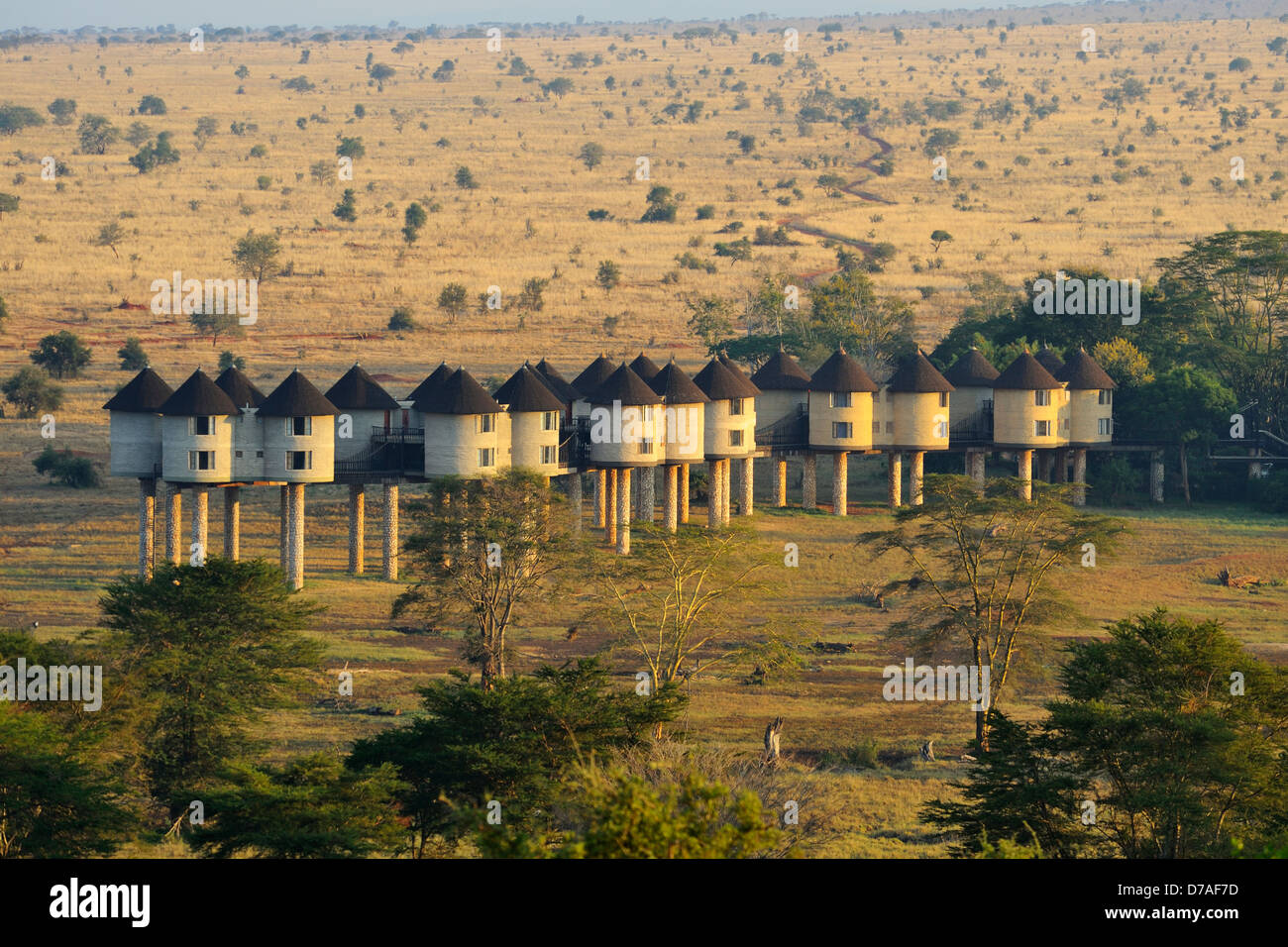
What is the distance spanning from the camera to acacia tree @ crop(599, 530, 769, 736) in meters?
51.8

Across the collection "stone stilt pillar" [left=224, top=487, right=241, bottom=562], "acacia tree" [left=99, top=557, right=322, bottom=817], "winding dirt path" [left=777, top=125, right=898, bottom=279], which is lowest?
"acacia tree" [left=99, top=557, right=322, bottom=817]

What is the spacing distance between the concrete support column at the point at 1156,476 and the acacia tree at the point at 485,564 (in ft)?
117

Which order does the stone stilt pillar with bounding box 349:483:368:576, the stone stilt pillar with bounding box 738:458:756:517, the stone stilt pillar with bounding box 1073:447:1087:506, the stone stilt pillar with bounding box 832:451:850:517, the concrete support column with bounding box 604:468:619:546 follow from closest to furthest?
1. the stone stilt pillar with bounding box 349:483:368:576
2. the concrete support column with bounding box 604:468:619:546
3. the stone stilt pillar with bounding box 738:458:756:517
4. the stone stilt pillar with bounding box 832:451:850:517
5. the stone stilt pillar with bounding box 1073:447:1087:506

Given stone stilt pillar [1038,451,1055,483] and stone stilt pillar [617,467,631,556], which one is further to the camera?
stone stilt pillar [1038,451,1055,483]

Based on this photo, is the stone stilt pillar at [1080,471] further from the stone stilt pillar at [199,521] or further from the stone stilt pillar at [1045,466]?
the stone stilt pillar at [199,521]

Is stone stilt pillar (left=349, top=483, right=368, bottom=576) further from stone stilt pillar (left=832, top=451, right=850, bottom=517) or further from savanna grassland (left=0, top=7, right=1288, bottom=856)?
stone stilt pillar (left=832, top=451, right=850, bottom=517)

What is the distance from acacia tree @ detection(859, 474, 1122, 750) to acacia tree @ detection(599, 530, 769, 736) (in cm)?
372

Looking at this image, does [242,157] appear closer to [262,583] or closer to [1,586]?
[1,586]

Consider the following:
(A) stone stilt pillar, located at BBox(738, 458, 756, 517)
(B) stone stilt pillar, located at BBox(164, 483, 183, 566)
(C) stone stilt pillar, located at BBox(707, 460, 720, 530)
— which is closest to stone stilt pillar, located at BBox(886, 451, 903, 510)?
(A) stone stilt pillar, located at BBox(738, 458, 756, 517)

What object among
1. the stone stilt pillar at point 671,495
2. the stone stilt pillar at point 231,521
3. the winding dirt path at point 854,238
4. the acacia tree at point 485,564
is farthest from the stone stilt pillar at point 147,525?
the winding dirt path at point 854,238

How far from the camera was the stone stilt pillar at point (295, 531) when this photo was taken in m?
62.8

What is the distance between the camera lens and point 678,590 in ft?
168
